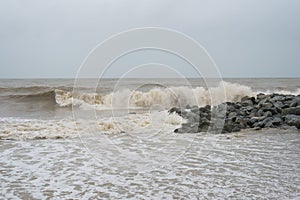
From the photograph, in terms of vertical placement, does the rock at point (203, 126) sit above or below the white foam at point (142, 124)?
above

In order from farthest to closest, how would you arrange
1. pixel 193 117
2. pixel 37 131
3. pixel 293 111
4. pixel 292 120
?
pixel 293 111 < pixel 193 117 < pixel 292 120 < pixel 37 131

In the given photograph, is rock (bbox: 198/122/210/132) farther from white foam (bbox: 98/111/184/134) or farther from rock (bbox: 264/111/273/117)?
rock (bbox: 264/111/273/117)

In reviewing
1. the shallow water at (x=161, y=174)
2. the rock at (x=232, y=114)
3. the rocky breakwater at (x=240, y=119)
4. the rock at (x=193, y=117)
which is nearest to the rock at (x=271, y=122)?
the rocky breakwater at (x=240, y=119)

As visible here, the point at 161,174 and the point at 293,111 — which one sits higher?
the point at 293,111

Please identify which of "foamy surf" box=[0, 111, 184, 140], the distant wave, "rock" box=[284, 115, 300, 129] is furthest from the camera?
the distant wave

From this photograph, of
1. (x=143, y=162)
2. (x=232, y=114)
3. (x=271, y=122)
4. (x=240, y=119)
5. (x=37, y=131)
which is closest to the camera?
(x=143, y=162)

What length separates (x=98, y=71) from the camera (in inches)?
283

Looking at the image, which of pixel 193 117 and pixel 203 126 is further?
pixel 193 117

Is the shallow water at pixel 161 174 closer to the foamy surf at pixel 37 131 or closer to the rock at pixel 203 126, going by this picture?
the foamy surf at pixel 37 131

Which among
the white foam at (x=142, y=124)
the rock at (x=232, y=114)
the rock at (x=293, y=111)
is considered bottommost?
the white foam at (x=142, y=124)

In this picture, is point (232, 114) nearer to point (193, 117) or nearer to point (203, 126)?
point (193, 117)

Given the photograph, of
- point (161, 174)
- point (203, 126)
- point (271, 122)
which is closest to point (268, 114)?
point (271, 122)

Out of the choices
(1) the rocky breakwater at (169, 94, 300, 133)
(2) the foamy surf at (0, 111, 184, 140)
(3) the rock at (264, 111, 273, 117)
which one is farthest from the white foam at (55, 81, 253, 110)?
(3) the rock at (264, 111, 273, 117)

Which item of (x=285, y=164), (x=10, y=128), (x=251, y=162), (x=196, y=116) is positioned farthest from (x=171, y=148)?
(x=10, y=128)
